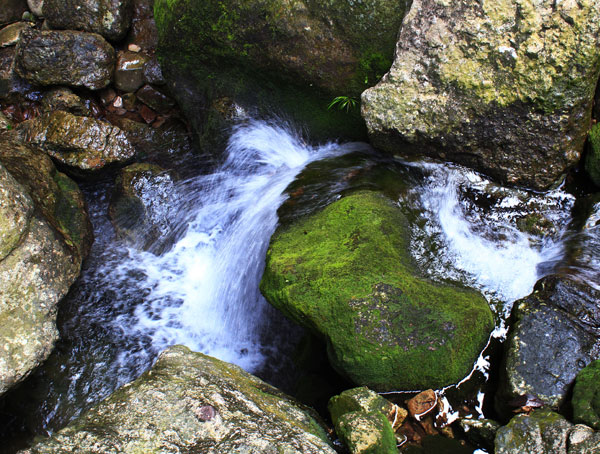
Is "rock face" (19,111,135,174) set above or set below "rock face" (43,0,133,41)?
below

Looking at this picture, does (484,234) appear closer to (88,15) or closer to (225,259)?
(225,259)

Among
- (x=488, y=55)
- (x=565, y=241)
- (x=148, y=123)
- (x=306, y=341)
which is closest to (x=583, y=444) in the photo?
(x=565, y=241)

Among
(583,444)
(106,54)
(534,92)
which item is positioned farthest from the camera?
(106,54)

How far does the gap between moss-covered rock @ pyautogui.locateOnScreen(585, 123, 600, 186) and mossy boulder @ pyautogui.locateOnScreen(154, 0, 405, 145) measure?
182 cm

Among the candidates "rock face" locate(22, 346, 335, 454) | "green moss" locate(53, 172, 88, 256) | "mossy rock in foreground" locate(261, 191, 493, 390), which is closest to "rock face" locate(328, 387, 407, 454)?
"rock face" locate(22, 346, 335, 454)

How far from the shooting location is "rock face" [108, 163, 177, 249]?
4.75 m

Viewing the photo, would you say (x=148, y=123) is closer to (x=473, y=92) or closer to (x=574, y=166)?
(x=473, y=92)

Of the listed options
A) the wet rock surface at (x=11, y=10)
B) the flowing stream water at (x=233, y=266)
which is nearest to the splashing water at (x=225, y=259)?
the flowing stream water at (x=233, y=266)

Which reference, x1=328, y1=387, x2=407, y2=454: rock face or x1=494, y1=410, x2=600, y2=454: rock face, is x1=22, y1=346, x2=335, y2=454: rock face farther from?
x1=494, y1=410, x2=600, y2=454: rock face

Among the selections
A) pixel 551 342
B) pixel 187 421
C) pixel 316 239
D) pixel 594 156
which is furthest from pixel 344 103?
pixel 187 421

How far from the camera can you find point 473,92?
3.74m

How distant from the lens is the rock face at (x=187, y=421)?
2.21 meters

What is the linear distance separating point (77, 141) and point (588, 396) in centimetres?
495

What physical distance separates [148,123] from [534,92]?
4.27m
